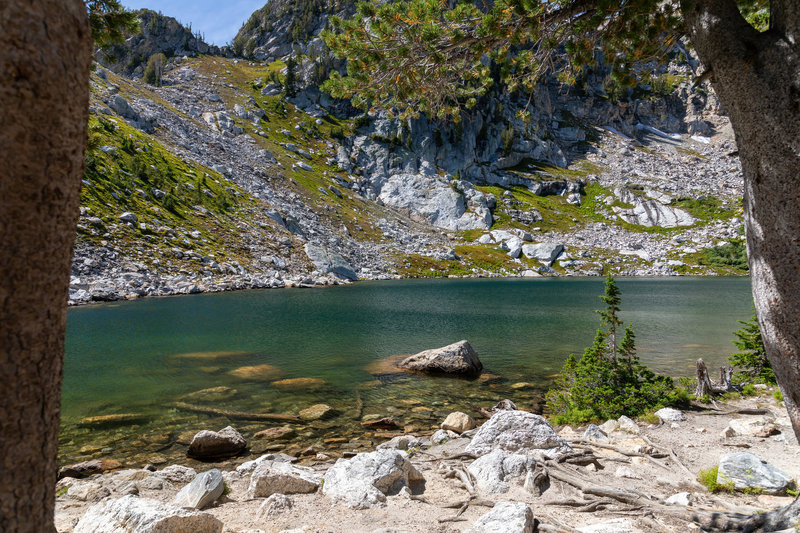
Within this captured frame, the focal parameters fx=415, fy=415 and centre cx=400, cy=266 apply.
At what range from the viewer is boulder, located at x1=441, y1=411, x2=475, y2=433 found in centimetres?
1284

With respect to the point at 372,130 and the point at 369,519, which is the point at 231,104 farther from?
the point at 369,519

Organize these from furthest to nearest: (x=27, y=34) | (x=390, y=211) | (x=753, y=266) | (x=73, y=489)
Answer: (x=390, y=211) → (x=73, y=489) → (x=753, y=266) → (x=27, y=34)

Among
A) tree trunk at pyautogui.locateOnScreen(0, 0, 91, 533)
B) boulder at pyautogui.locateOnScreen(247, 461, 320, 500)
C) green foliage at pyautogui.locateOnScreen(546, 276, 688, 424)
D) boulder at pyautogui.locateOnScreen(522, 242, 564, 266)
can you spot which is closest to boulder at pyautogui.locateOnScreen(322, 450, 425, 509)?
boulder at pyautogui.locateOnScreen(247, 461, 320, 500)

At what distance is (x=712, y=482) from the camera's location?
682 cm

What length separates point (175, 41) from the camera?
173875 millimetres

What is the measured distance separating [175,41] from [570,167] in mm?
181796

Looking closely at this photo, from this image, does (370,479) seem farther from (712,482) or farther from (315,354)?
(315,354)

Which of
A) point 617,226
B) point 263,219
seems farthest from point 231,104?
point 617,226

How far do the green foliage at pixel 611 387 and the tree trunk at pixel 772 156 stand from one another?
30.0 ft

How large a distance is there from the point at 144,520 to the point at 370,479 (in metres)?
3.33

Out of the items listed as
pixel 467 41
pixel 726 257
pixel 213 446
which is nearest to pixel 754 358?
pixel 467 41

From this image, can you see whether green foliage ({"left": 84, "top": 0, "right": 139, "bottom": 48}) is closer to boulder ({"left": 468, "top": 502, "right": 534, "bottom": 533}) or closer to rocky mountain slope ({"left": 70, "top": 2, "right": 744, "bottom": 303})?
boulder ({"left": 468, "top": 502, "right": 534, "bottom": 533})

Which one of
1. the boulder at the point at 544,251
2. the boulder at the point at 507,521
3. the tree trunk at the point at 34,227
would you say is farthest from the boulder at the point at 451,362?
the boulder at the point at 544,251

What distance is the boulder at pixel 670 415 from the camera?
37.3 ft
